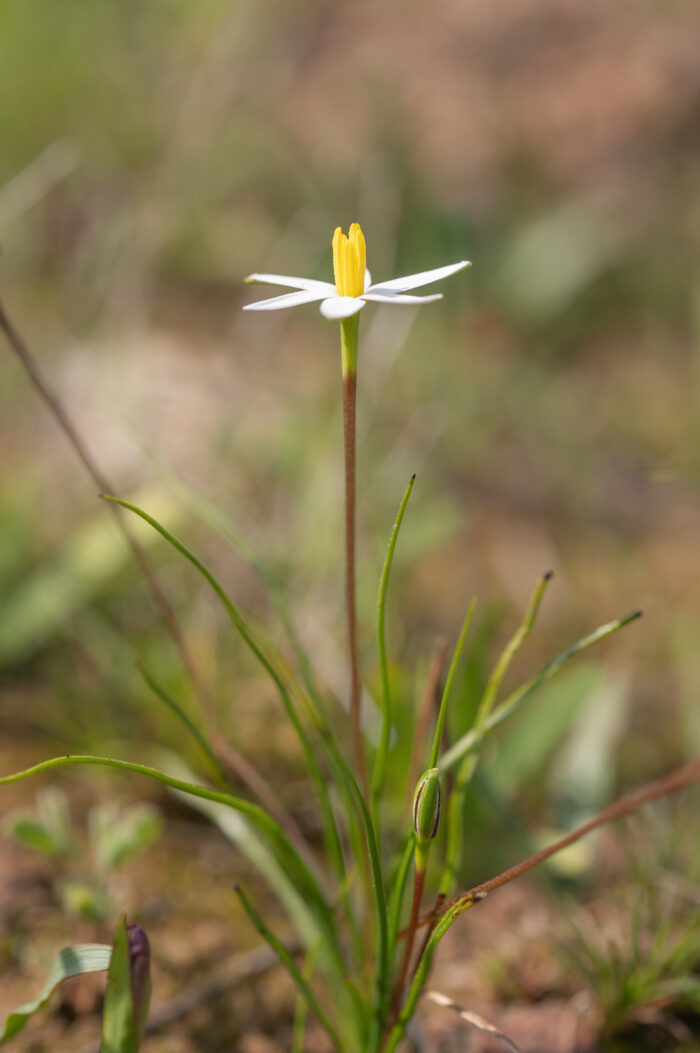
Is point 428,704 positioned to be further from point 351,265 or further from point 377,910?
point 351,265

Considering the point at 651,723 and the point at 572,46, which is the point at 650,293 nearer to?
the point at 572,46

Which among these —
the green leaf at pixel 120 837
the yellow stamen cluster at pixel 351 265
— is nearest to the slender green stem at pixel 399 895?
the green leaf at pixel 120 837

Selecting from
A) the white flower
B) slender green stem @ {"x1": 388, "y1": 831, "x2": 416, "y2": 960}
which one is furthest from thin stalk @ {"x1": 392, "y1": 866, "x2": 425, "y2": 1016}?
the white flower

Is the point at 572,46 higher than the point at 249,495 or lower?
higher

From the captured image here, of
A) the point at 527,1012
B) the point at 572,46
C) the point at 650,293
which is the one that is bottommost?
the point at 527,1012

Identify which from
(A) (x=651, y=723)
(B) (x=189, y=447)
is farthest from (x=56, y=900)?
(B) (x=189, y=447)

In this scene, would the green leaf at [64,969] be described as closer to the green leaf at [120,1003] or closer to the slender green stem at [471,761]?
the green leaf at [120,1003]
